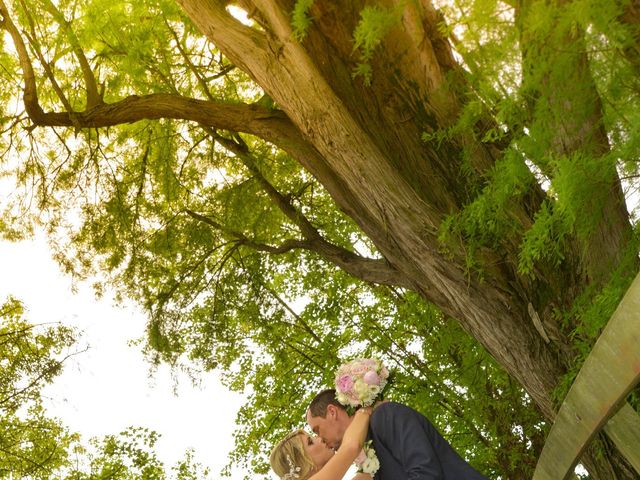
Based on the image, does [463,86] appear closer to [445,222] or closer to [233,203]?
[445,222]

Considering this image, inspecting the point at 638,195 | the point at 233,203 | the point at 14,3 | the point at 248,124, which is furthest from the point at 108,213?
the point at 638,195

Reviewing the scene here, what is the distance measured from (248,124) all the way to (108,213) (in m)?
3.46

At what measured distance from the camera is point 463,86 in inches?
223

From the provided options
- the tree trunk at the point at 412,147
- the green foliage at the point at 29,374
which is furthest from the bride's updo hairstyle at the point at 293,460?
the green foliage at the point at 29,374

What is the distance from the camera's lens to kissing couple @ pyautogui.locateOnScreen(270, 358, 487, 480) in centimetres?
351

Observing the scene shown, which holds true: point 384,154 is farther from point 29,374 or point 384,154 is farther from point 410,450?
point 29,374

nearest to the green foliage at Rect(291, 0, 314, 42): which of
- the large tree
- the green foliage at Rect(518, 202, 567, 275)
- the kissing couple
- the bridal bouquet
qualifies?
the large tree

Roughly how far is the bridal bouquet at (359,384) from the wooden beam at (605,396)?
1312 millimetres

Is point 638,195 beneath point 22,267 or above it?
beneath

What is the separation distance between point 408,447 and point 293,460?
2.59ft

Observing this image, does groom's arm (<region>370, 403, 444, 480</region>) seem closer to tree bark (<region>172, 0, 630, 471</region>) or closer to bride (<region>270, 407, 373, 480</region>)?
bride (<region>270, 407, 373, 480</region>)

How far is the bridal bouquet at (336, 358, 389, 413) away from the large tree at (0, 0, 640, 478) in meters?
1.17

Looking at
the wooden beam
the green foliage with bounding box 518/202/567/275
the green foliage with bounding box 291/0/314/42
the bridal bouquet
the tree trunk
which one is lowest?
the wooden beam

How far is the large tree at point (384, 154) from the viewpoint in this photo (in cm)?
397
